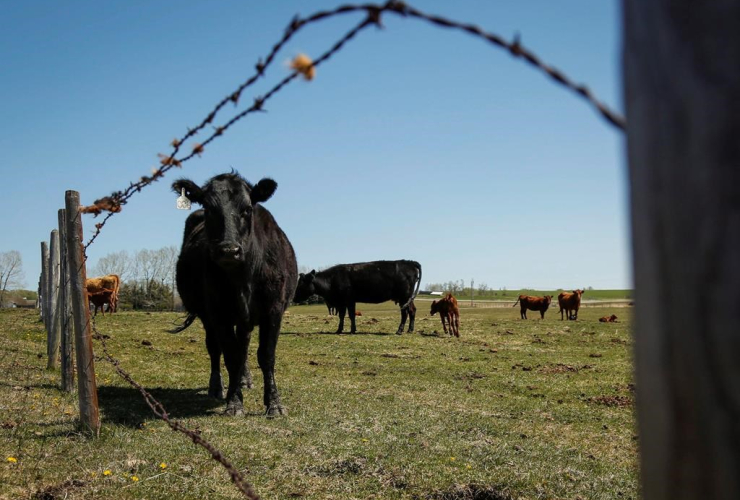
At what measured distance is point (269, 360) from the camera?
7637mm

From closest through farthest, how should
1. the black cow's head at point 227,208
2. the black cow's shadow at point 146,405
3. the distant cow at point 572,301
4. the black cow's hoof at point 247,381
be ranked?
the black cow's head at point 227,208 < the black cow's shadow at point 146,405 < the black cow's hoof at point 247,381 < the distant cow at point 572,301

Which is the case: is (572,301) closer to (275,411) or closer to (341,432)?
(275,411)

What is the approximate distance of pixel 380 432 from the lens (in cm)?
666

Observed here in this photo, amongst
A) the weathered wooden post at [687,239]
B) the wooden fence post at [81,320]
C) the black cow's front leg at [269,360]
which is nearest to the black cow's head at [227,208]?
the black cow's front leg at [269,360]

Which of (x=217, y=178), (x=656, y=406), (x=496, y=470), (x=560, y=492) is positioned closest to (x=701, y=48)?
(x=656, y=406)

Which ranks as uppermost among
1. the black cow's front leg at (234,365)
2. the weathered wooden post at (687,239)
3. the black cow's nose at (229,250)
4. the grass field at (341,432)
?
the black cow's nose at (229,250)

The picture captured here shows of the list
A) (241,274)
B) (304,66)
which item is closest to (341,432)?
(241,274)

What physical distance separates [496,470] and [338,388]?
516 cm

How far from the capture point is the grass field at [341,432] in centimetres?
459

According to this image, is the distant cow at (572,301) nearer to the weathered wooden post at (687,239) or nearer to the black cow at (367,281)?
the black cow at (367,281)

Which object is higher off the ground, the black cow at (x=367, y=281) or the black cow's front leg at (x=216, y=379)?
the black cow at (x=367, y=281)

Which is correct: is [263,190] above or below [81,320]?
above

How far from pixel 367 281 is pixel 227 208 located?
18671mm

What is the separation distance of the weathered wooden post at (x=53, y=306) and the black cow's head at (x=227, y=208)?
4.04 meters
